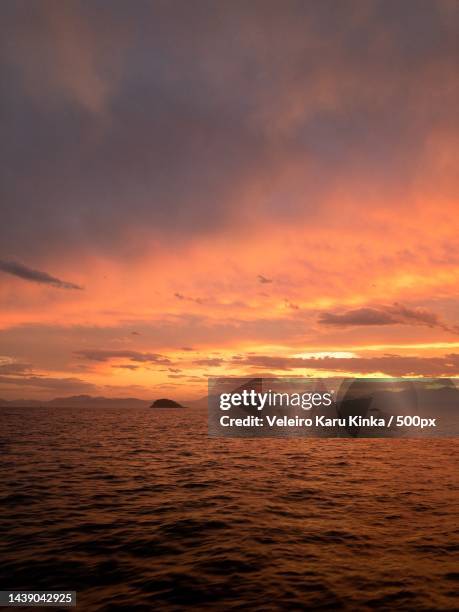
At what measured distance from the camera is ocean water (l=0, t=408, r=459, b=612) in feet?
35.3

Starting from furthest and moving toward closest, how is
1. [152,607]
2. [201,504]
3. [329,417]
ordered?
[329,417], [201,504], [152,607]

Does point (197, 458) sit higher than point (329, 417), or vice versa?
point (197, 458)

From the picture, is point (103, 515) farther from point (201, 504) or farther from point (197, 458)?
point (197, 458)

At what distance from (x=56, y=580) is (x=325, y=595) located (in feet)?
24.0

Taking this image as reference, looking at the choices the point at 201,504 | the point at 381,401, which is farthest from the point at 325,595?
the point at 381,401

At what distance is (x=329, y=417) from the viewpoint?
471 ft

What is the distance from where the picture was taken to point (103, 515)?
17.9 m

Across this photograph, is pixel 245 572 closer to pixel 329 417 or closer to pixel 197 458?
pixel 197 458

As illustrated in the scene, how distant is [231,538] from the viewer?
1514 cm

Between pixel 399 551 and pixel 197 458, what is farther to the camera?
pixel 197 458

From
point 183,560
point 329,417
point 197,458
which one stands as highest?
point 183,560

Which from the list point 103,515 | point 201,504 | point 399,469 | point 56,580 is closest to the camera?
point 56,580

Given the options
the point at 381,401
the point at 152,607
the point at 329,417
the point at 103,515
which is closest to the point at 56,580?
the point at 152,607

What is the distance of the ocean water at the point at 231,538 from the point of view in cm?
1077
